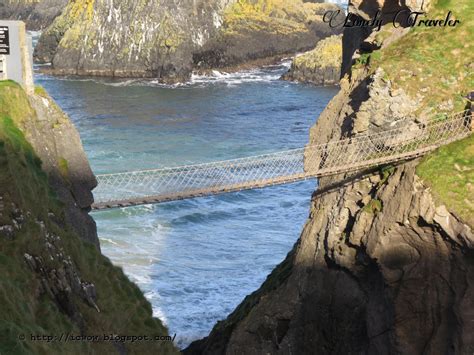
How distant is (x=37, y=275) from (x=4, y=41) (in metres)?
7.85

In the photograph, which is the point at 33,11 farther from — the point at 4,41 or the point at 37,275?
the point at 37,275

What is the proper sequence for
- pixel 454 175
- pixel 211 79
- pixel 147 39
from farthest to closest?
pixel 147 39 < pixel 211 79 < pixel 454 175

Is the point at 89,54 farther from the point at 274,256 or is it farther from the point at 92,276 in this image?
Answer: the point at 92,276

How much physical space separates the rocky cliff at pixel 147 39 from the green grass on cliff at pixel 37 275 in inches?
1862

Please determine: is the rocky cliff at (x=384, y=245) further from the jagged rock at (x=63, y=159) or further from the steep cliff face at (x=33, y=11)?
the steep cliff face at (x=33, y=11)

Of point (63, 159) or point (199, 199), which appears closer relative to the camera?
point (63, 159)

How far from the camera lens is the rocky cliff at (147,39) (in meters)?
64.4

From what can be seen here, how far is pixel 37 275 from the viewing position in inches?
473

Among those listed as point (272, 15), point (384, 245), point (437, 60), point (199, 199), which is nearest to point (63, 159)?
point (384, 245)

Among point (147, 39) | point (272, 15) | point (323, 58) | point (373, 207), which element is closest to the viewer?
point (373, 207)

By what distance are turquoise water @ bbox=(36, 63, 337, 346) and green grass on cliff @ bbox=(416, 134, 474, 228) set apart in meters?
9.32

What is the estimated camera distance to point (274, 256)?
2838 cm

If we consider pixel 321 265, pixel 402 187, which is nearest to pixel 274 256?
pixel 321 265

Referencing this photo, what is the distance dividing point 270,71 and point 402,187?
51132 millimetres
